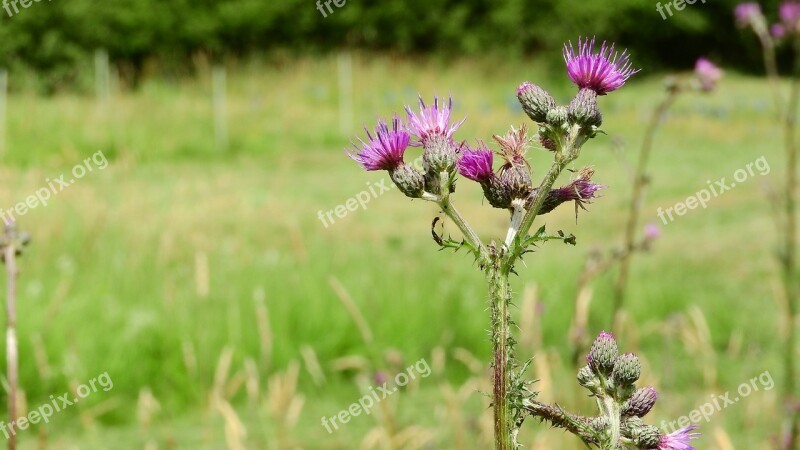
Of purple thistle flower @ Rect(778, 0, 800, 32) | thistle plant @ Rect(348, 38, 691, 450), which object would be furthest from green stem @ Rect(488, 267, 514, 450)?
purple thistle flower @ Rect(778, 0, 800, 32)

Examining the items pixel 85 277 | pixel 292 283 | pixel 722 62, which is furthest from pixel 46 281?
pixel 722 62

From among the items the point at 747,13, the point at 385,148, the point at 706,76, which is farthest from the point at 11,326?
the point at 747,13

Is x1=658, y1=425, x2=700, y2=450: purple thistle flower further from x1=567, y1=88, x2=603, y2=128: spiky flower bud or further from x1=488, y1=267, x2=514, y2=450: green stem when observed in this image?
x1=567, y1=88, x2=603, y2=128: spiky flower bud

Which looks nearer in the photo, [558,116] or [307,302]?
[558,116]

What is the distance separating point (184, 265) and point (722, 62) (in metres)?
19.7

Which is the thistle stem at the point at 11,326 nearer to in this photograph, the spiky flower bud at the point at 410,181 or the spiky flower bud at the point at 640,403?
the spiky flower bud at the point at 410,181

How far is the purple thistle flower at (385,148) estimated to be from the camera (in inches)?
29.4

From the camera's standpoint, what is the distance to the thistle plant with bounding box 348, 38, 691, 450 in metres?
0.65

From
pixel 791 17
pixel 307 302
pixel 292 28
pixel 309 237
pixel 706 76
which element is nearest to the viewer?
pixel 706 76

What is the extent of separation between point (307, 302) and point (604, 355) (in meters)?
3.68

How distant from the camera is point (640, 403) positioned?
2.37 ft

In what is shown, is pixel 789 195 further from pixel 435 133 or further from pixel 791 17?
pixel 435 133

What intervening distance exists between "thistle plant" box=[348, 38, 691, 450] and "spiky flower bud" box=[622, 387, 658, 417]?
0.02 m

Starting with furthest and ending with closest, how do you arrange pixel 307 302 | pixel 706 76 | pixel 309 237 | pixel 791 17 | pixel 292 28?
pixel 292 28 → pixel 309 237 → pixel 307 302 → pixel 791 17 → pixel 706 76
